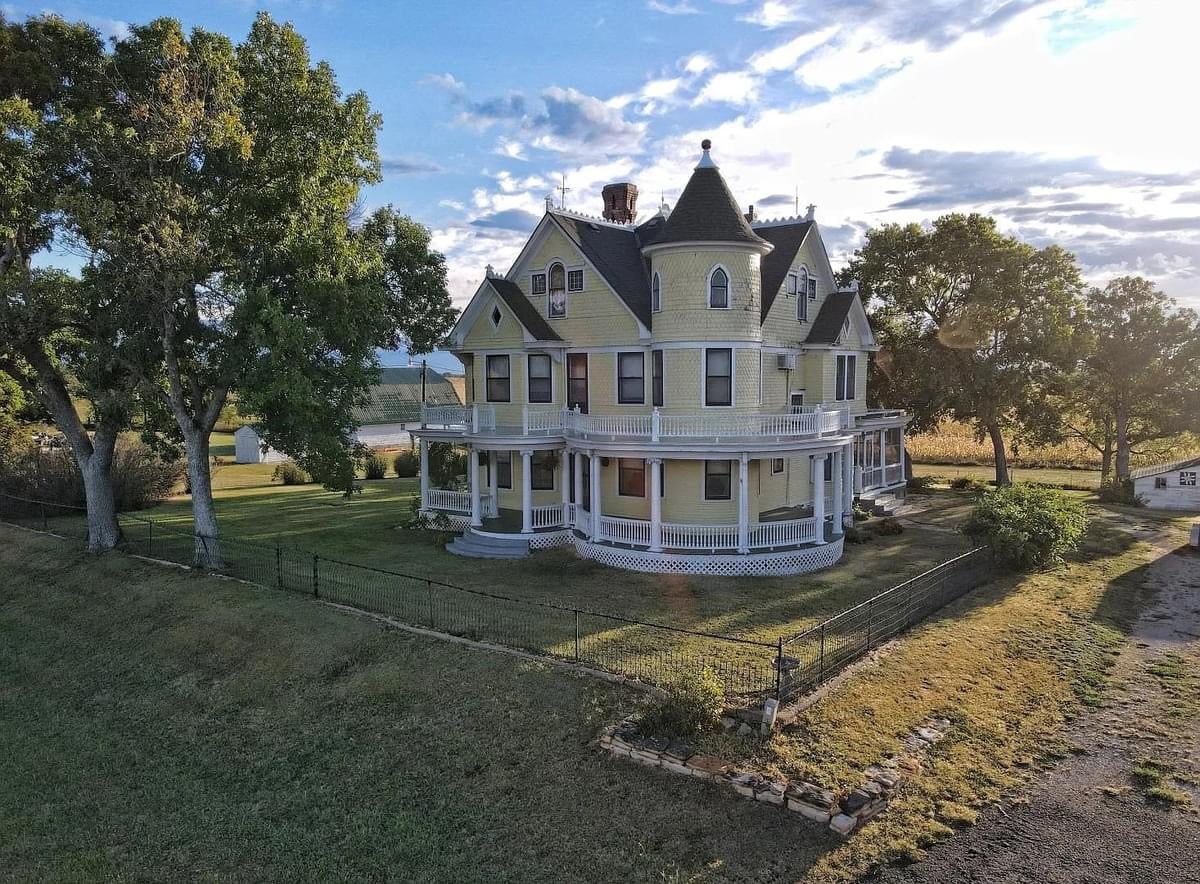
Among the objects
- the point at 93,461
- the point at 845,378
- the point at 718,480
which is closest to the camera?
the point at 718,480

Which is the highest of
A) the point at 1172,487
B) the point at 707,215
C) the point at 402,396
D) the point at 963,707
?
the point at 707,215

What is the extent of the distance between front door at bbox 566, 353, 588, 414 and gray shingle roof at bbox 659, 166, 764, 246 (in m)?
5.06

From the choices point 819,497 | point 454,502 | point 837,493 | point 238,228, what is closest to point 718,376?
point 819,497

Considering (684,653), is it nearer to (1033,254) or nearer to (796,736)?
(796,736)

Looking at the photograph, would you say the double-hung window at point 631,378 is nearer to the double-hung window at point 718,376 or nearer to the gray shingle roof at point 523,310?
the double-hung window at point 718,376

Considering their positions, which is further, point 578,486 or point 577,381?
point 577,381

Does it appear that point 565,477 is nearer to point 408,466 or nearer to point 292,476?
point 292,476

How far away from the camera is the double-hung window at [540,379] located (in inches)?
990

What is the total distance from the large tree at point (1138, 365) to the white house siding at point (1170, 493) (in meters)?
2.01

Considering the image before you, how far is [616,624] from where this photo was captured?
16.1 meters

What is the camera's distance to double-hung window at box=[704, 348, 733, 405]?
22484 mm

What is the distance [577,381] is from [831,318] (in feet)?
32.0

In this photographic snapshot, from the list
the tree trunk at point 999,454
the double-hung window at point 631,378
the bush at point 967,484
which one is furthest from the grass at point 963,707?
the bush at point 967,484

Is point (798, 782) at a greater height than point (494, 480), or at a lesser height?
lesser
